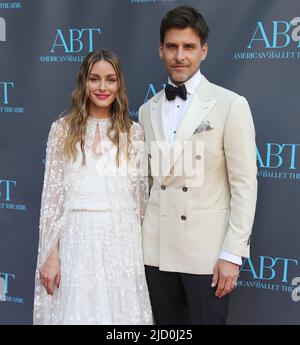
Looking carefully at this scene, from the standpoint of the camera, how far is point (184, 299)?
205 cm

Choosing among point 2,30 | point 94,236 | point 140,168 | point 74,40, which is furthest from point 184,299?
point 2,30

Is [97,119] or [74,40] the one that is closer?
[97,119]

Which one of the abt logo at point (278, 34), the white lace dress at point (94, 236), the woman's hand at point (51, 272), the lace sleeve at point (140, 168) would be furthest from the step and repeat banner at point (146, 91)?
the woman's hand at point (51, 272)

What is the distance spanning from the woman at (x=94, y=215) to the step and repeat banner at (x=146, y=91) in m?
0.62

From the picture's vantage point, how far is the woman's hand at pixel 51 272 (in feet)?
6.35

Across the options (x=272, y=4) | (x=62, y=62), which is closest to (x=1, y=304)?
(x=62, y=62)

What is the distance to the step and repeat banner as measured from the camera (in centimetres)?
227

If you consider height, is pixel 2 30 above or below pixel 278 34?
above

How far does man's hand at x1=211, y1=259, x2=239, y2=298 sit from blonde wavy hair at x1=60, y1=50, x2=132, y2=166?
0.61 m

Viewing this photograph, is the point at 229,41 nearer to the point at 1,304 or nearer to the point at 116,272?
the point at 116,272

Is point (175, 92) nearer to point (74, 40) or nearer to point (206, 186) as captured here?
point (206, 186)

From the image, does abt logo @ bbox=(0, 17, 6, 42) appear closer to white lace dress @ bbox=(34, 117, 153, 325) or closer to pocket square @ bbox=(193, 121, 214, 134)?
white lace dress @ bbox=(34, 117, 153, 325)

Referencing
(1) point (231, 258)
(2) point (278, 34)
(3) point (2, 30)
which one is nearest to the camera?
(1) point (231, 258)

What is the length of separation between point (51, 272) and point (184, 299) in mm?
608
